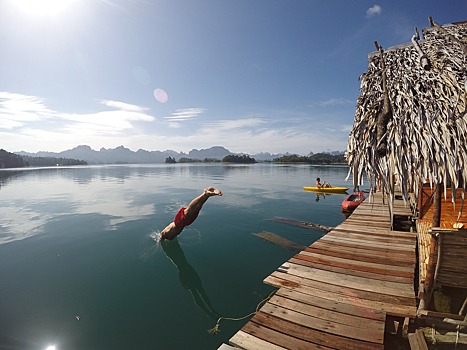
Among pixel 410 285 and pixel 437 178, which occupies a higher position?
pixel 437 178

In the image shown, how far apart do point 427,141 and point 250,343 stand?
18.5 ft

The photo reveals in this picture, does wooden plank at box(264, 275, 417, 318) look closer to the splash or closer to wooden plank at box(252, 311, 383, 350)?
wooden plank at box(252, 311, 383, 350)

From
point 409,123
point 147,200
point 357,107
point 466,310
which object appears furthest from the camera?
point 147,200

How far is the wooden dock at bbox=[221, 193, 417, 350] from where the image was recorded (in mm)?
4117

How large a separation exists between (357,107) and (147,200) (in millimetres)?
28144

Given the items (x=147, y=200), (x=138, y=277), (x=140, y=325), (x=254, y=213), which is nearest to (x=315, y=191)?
(x=254, y=213)

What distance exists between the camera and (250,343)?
407 cm

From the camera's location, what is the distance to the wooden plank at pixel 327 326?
407 centimetres

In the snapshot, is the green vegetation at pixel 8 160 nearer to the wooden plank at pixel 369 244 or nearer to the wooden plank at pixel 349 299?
the wooden plank at pixel 369 244

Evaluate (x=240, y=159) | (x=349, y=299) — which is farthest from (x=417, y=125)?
(x=240, y=159)

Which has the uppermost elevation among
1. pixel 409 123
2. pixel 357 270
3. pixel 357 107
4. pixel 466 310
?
pixel 357 107

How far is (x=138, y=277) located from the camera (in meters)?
11.2

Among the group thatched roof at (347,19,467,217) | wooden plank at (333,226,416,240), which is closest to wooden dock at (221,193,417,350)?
wooden plank at (333,226,416,240)

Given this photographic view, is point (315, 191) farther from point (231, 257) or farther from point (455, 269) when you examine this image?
point (455, 269)
